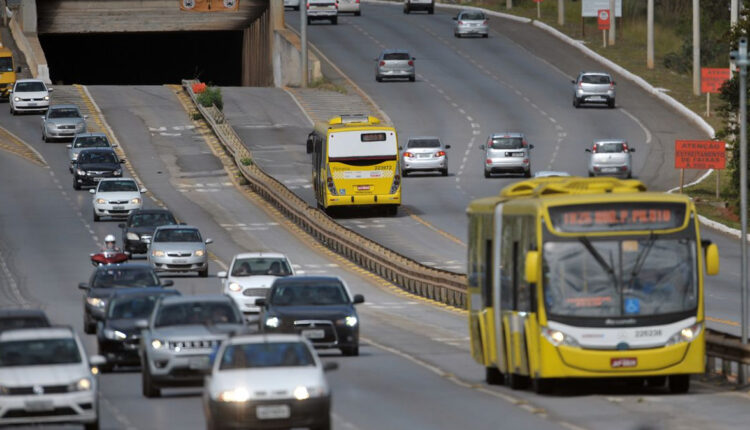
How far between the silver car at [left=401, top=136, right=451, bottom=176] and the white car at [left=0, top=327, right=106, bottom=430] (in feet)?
158

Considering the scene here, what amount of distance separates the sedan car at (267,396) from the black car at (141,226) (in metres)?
31.2

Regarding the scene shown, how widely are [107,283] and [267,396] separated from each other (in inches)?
633

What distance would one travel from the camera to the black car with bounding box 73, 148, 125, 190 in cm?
6500

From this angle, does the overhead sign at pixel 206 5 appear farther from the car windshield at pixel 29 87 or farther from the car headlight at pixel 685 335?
the car headlight at pixel 685 335

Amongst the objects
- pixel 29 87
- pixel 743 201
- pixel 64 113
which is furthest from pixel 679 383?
pixel 29 87

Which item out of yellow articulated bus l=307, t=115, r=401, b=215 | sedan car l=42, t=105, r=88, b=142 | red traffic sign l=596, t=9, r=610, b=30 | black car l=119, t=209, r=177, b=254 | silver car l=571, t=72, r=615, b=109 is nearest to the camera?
black car l=119, t=209, r=177, b=254

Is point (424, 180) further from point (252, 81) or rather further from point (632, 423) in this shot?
point (632, 423)

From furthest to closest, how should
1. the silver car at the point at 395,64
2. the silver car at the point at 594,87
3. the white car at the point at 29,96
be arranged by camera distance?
1. the silver car at the point at 395,64
2. the silver car at the point at 594,87
3. the white car at the point at 29,96

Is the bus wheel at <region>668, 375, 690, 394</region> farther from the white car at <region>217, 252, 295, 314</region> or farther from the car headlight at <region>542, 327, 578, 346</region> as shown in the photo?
the white car at <region>217, 252, 295, 314</region>

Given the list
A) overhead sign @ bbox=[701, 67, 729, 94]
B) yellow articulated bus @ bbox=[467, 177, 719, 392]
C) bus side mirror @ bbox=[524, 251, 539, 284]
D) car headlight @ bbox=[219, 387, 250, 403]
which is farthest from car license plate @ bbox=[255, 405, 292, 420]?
overhead sign @ bbox=[701, 67, 729, 94]

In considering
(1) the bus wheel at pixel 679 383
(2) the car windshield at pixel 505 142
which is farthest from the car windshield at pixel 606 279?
(2) the car windshield at pixel 505 142

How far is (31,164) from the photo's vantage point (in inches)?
2844

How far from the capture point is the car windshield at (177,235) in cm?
4644

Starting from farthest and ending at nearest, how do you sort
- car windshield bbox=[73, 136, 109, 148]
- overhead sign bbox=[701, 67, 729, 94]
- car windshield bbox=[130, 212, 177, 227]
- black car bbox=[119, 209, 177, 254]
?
overhead sign bbox=[701, 67, 729, 94] → car windshield bbox=[73, 136, 109, 148] → car windshield bbox=[130, 212, 177, 227] → black car bbox=[119, 209, 177, 254]
